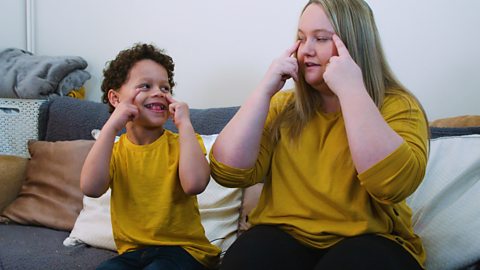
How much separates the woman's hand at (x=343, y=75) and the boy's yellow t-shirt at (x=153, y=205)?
0.46 metres

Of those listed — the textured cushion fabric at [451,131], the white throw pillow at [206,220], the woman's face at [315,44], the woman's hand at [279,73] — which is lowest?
the white throw pillow at [206,220]

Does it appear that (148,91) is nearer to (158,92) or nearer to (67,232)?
(158,92)

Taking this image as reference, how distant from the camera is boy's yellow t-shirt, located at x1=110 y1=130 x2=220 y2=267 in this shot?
1227 millimetres

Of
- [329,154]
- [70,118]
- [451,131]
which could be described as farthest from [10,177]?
[451,131]

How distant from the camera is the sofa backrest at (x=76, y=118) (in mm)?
1765

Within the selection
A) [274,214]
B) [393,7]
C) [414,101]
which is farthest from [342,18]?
[393,7]

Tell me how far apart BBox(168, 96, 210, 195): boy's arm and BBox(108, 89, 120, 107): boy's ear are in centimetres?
26

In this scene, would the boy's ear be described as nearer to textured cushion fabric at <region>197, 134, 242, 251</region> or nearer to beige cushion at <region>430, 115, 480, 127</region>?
textured cushion fabric at <region>197, 134, 242, 251</region>

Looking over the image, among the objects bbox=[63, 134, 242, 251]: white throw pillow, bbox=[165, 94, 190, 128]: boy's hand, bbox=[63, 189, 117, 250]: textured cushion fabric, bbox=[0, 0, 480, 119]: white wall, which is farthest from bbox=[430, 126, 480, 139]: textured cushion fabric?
bbox=[63, 189, 117, 250]: textured cushion fabric

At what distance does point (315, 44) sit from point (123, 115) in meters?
0.49

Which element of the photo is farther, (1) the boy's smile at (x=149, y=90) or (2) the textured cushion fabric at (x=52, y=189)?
(2) the textured cushion fabric at (x=52, y=189)

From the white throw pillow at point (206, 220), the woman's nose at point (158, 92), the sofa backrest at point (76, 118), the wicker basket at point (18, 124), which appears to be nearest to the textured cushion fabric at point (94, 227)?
the white throw pillow at point (206, 220)

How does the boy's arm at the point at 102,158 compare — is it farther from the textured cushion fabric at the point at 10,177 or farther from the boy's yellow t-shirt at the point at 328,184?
the textured cushion fabric at the point at 10,177

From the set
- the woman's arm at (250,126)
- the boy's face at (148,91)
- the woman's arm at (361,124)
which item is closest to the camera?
the woman's arm at (361,124)
